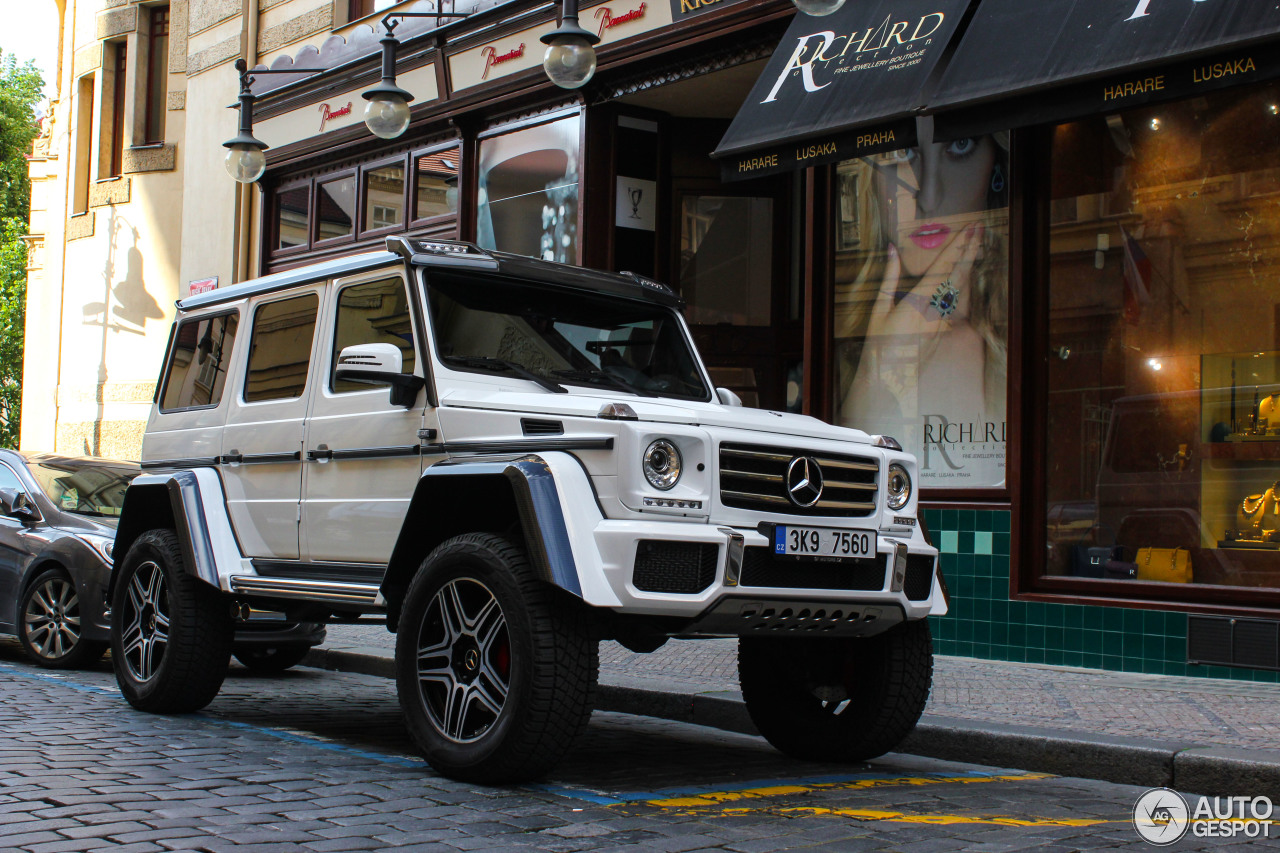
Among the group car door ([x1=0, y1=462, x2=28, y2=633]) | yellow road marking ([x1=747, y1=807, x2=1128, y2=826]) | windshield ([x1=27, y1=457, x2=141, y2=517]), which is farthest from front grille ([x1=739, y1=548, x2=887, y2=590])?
car door ([x1=0, y1=462, x2=28, y2=633])

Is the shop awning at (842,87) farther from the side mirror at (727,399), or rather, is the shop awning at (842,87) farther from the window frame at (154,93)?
the window frame at (154,93)

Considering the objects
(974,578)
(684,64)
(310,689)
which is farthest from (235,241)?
(974,578)

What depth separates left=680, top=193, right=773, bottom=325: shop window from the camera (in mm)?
12742

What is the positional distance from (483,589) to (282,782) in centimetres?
106

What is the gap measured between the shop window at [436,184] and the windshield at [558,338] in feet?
26.7

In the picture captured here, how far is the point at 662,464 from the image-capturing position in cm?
482

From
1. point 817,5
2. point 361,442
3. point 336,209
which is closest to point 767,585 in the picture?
point 361,442

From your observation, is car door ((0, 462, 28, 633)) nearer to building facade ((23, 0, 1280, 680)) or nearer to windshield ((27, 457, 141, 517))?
windshield ((27, 457, 141, 517))

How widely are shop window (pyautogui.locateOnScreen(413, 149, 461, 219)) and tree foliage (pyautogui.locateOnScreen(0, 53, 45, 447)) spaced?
70.4ft

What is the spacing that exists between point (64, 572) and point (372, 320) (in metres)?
4.17

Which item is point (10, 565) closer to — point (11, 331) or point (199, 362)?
point (199, 362)

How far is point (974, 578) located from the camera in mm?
9500

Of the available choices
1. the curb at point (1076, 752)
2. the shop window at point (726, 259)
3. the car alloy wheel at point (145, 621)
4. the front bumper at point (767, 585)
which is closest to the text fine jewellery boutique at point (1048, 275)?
the shop window at point (726, 259)

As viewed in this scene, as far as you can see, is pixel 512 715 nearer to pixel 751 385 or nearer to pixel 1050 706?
pixel 1050 706
